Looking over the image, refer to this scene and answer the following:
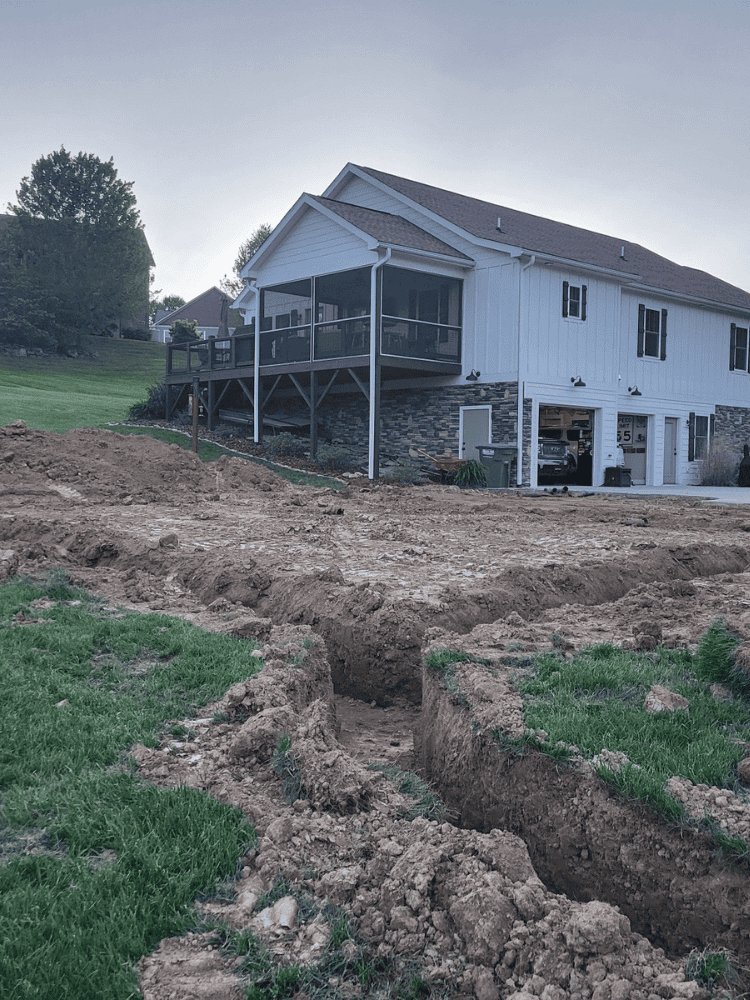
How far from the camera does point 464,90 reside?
15.0 meters

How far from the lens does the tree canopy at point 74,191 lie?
1746 inches

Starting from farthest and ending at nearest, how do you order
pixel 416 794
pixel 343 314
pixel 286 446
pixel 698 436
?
pixel 698 436, pixel 343 314, pixel 286 446, pixel 416 794

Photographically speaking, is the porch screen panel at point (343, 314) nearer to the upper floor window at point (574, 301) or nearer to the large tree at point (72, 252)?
the upper floor window at point (574, 301)

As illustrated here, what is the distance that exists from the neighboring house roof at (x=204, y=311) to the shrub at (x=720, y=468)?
4280 centimetres

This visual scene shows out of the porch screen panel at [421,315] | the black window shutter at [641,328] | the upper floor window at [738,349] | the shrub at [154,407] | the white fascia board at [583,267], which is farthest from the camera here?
the shrub at [154,407]

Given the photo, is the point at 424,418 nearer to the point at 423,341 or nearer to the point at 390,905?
the point at 423,341

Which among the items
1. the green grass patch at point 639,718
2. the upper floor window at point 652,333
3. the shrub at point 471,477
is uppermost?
the upper floor window at point 652,333

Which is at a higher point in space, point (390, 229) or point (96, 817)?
point (390, 229)

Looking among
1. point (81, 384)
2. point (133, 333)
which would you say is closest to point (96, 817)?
point (81, 384)

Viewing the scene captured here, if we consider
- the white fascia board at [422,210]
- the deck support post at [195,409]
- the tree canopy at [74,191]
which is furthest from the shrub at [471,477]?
the tree canopy at [74,191]

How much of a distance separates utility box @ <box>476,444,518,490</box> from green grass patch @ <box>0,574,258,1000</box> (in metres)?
13.7

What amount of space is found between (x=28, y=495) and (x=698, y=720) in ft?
34.1

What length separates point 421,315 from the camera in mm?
21047

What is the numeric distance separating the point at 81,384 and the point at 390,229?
66.3 ft
